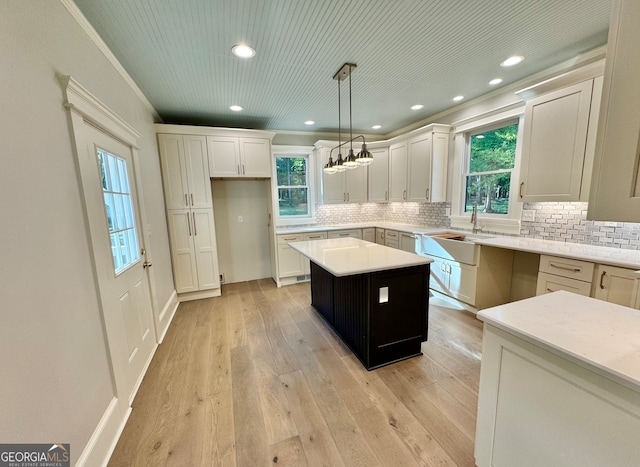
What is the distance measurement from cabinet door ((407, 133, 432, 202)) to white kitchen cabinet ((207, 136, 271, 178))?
231 cm

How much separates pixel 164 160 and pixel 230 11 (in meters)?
2.38

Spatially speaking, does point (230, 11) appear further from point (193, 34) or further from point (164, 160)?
point (164, 160)

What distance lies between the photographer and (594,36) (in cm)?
201

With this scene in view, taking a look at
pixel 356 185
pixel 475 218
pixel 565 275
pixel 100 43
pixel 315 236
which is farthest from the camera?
pixel 356 185

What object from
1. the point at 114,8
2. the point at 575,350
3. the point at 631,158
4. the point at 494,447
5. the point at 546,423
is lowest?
the point at 494,447

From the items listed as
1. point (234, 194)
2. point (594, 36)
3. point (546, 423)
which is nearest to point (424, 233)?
point (594, 36)

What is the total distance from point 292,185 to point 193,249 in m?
2.01

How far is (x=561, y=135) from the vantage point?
2.28 m

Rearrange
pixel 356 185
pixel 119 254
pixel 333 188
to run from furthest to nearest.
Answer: pixel 356 185, pixel 333 188, pixel 119 254

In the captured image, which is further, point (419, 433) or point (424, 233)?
point (424, 233)

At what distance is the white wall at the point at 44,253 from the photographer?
3.09ft

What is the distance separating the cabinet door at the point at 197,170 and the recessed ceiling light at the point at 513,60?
3647 mm

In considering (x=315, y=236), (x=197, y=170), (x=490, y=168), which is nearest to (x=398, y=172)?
(x=490, y=168)

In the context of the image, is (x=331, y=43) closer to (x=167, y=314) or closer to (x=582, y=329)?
(x=582, y=329)
